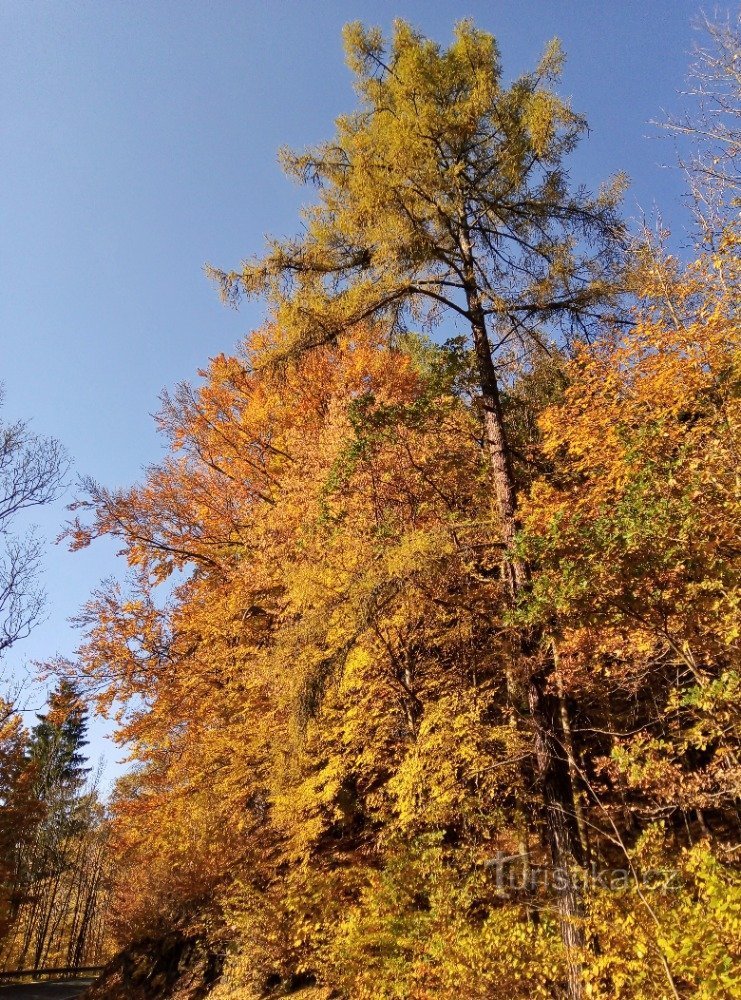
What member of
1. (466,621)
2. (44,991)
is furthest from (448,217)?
(44,991)

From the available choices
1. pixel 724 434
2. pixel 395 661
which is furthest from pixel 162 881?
pixel 724 434

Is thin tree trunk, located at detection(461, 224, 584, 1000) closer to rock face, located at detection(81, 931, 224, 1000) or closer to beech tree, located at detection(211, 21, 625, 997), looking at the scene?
beech tree, located at detection(211, 21, 625, 997)

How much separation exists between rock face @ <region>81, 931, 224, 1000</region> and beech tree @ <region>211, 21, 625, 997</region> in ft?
28.3

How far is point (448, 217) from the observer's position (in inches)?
345

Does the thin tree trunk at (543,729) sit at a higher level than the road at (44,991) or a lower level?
higher

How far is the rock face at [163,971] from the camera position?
11172 millimetres

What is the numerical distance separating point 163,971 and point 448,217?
50.3ft

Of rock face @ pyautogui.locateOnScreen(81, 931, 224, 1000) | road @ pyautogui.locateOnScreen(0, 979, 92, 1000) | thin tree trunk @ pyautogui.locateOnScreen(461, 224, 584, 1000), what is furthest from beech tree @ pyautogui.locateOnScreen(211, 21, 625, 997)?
road @ pyautogui.locateOnScreen(0, 979, 92, 1000)

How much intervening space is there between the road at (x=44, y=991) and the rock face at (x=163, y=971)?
470cm

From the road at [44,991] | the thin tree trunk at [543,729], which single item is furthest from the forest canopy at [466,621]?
the road at [44,991]

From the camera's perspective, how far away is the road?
17.0 m

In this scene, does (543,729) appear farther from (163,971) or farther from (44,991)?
(44,991)

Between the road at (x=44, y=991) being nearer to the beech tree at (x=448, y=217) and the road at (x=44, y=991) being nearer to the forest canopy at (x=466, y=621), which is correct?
the forest canopy at (x=466, y=621)

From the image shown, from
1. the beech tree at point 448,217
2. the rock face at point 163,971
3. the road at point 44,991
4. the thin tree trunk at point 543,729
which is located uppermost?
the beech tree at point 448,217
